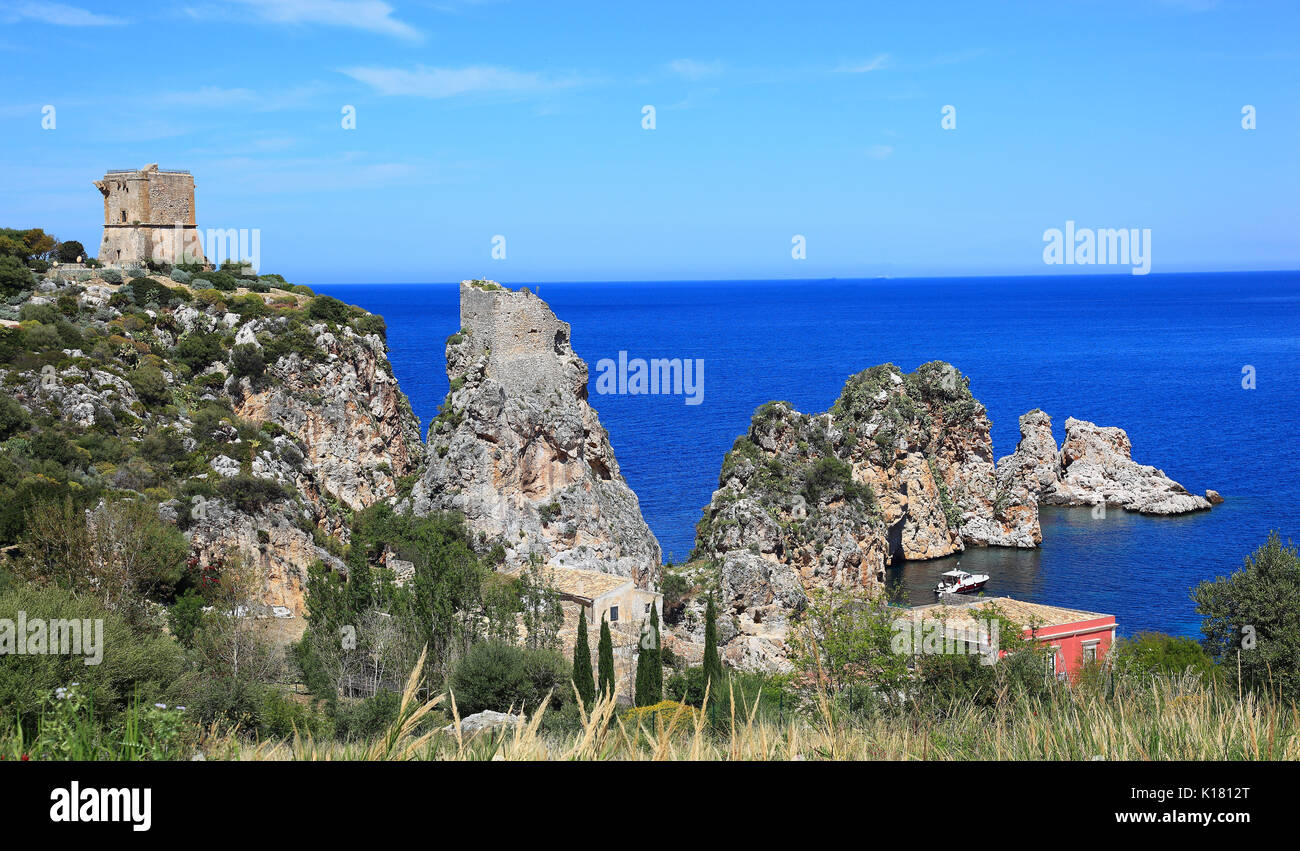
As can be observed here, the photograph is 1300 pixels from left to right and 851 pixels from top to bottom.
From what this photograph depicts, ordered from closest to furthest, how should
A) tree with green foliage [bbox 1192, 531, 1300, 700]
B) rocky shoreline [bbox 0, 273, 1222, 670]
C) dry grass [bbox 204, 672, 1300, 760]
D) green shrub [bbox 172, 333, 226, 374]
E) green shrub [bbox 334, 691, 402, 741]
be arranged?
dry grass [bbox 204, 672, 1300, 760]
green shrub [bbox 334, 691, 402, 741]
tree with green foliage [bbox 1192, 531, 1300, 700]
rocky shoreline [bbox 0, 273, 1222, 670]
green shrub [bbox 172, 333, 226, 374]

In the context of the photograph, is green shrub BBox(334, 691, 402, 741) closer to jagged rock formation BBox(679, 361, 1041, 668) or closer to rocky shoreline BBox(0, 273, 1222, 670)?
rocky shoreline BBox(0, 273, 1222, 670)

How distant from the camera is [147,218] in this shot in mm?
50750

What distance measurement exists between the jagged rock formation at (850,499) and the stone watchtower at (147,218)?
102 ft

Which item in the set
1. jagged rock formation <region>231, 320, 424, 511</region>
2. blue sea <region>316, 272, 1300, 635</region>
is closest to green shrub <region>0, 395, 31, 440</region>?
jagged rock formation <region>231, 320, 424, 511</region>

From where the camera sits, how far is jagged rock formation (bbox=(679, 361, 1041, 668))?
40406mm

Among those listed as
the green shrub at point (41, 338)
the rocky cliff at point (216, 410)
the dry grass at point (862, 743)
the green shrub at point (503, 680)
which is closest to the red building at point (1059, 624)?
the green shrub at point (503, 680)

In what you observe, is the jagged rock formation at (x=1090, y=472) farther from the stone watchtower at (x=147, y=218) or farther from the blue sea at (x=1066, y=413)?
the stone watchtower at (x=147, y=218)

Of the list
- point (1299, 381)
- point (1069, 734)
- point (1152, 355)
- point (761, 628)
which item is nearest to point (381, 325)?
point (761, 628)

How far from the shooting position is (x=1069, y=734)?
727 centimetres

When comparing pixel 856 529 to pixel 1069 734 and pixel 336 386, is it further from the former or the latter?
pixel 1069 734

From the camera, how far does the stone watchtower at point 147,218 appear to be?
165ft

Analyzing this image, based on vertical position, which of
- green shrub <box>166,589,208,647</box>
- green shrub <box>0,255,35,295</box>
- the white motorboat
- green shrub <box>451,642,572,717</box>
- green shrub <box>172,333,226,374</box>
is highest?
green shrub <box>0,255,35,295</box>

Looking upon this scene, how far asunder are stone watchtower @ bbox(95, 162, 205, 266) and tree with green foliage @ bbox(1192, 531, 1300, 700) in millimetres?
49054

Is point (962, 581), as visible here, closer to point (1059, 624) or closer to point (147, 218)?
point (1059, 624)
